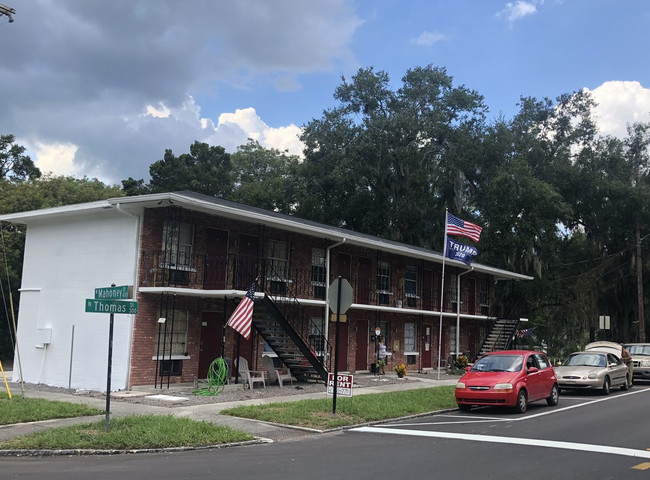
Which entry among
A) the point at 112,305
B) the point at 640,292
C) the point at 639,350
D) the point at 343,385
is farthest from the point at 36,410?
the point at 640,292

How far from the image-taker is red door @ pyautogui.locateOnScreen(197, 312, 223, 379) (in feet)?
64.4

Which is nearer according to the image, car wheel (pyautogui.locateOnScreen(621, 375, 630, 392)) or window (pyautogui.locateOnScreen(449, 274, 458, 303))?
car wheel (pyautogui.locateOnScreen(621, 375, 630, 392))

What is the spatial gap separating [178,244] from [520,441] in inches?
464

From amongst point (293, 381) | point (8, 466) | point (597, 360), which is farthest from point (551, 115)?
point (8, 466)

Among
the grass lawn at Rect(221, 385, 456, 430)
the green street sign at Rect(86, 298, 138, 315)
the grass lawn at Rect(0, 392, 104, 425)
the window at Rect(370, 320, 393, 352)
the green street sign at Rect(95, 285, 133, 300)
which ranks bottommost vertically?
the grass lawn at Rect(0, 392, 104, 425)

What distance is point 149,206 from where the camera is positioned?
18.3m

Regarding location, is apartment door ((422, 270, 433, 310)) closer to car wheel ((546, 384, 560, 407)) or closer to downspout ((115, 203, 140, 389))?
car wheel ((546, 384, 560, 407))

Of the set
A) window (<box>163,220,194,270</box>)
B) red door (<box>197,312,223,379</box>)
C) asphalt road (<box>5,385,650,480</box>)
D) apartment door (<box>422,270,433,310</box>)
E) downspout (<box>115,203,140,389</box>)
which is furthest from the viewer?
apartment door (<box>422,270,433,310</box>)

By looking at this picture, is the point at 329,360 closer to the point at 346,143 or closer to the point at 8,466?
the point at 8,466

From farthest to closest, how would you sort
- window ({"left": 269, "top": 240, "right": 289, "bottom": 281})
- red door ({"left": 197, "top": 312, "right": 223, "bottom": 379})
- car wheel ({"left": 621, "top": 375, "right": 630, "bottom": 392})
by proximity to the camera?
1. window ({"left": 269, "top": 240, "right": 289, "bottom": 281})
2. car wheel ({"left": 621, "top": 375, "right": 630, "bottom": 392})
3. red door ({"left": 197, "top": 312, "right": 223, "bottom": 379})

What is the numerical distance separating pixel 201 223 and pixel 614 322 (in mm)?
33624

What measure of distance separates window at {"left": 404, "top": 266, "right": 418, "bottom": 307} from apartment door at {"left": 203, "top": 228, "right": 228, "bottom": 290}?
37.7 feet

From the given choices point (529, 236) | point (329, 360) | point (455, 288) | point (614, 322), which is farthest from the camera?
point (614, 322)

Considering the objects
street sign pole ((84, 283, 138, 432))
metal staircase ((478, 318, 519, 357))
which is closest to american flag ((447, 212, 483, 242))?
metal staircase ((478, 318, 519, 357))
